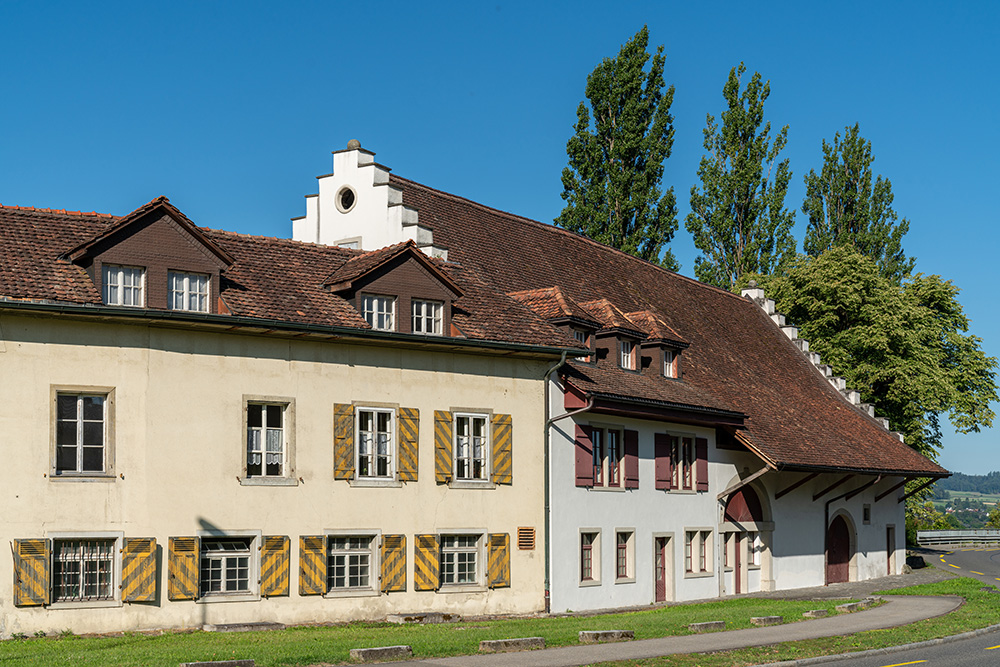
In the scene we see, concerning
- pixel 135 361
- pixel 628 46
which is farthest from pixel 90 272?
pixel 628 46

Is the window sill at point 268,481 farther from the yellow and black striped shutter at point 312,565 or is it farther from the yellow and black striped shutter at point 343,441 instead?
the yellow and black striped shutter at point 312,565

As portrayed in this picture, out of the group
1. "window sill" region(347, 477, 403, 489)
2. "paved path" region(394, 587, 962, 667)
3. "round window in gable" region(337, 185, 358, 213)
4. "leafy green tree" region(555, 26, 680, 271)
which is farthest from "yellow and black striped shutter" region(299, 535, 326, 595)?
"leafy green tree" region(555, 26, 680, 271)

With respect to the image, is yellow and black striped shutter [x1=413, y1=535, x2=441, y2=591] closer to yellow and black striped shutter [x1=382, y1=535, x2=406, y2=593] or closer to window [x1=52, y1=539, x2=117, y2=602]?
yellow and black striped shutter [x1=382, y1=535, x2=406, y2=593]

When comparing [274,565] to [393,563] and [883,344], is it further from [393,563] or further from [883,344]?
[883,344]

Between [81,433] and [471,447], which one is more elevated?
[81,433]

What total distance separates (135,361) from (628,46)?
34.9m

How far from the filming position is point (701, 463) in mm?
34562

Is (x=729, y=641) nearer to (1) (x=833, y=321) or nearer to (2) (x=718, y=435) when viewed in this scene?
(2) (x=718, y=435)

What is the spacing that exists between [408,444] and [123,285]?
Answer: 22.9 feet

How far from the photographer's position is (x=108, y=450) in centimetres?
2281

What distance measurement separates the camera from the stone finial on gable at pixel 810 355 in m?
47.9

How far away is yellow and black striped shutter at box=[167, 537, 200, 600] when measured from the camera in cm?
2305

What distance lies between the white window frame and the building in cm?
435

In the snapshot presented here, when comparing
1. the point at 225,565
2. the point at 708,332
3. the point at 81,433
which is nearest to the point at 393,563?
the point at 225,565
